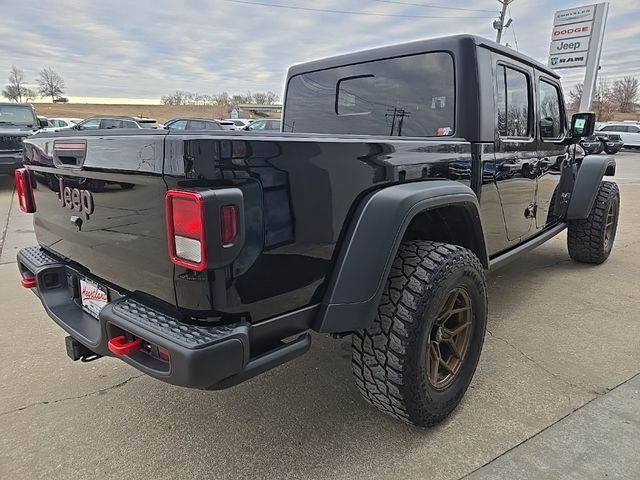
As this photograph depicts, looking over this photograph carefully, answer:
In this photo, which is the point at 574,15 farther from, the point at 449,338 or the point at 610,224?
Result: the point at 449,338

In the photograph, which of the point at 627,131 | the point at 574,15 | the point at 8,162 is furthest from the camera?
the point at 627,131

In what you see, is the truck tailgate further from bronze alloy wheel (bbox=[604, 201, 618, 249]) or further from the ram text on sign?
the ram text on sign

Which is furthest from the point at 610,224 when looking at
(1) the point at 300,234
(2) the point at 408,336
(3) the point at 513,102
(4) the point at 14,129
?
(4) the point at 14,129

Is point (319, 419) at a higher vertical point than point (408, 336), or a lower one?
lower

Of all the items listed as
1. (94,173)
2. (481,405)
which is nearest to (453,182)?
(481,405)

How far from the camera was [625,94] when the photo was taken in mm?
66688

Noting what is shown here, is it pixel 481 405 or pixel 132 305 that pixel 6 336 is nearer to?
pixel 132 305

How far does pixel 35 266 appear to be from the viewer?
2.28 metres

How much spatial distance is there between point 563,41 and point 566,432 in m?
23.5

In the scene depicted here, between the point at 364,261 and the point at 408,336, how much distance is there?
38 centimetres

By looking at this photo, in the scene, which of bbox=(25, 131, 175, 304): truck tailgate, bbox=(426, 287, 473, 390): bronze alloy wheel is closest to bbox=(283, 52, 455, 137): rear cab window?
bbox=(426, 287, 473, 390): bronze alloy wheel

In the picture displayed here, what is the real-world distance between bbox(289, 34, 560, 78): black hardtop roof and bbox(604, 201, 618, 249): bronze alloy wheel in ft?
6.66

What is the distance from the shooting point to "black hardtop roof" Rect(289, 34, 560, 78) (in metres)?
2.78

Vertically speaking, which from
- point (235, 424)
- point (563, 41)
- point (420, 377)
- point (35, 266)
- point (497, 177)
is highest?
point (563, 41)
